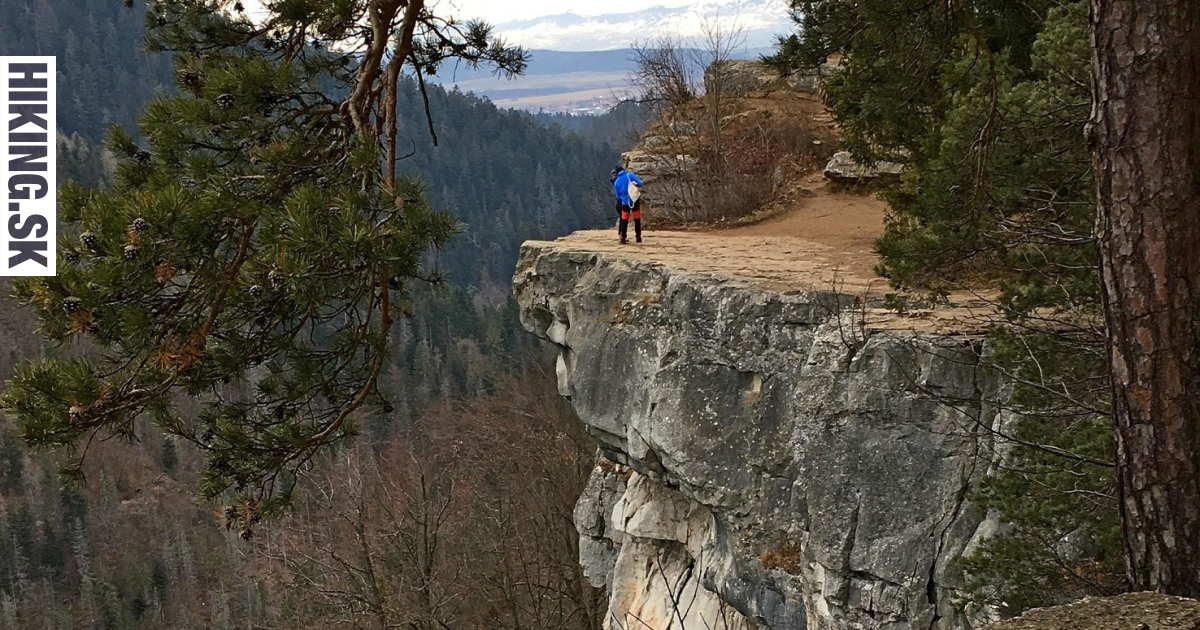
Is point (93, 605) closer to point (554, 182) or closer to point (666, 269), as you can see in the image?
point (666, 269)

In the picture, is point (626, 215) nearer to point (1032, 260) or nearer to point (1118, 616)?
point (1032, 260)

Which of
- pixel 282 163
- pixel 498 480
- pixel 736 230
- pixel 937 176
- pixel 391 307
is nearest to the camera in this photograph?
pixel 282 163

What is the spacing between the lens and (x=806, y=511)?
755cm

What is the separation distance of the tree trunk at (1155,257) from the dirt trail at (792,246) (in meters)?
4.68

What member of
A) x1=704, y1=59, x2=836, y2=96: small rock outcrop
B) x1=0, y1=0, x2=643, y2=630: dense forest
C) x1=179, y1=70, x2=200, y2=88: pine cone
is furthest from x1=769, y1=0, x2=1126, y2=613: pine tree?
x1=704, y1=59, x2=836, y2=96: small rock outcrop

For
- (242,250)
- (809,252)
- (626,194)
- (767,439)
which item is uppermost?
(626,194)

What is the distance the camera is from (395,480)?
1116 inches

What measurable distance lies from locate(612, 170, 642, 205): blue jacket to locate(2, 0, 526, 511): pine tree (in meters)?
5.30

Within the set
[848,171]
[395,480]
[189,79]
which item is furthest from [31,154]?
[395,480]

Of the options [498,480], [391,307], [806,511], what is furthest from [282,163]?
[498,480]

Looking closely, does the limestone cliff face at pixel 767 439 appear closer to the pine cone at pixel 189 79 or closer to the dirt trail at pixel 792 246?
the dirt trail at pixel 792 246

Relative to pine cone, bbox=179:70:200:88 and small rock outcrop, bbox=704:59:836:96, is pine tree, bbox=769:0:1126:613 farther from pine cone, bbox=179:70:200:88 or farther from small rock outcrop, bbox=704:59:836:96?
small rock outcrop, bbox=704:59:836:96

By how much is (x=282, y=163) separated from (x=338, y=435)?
1296 millimetres

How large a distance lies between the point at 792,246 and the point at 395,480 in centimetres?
2054
